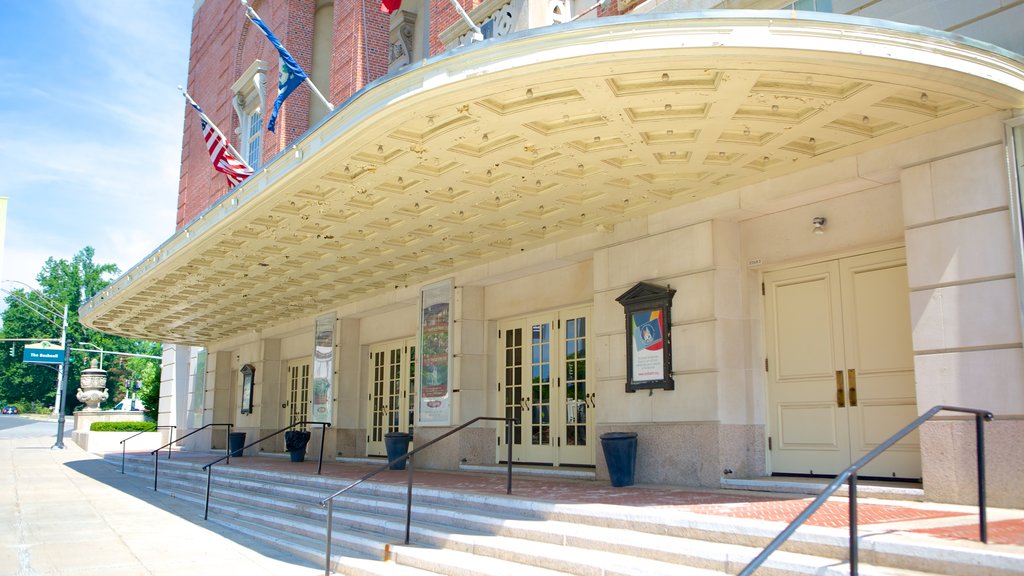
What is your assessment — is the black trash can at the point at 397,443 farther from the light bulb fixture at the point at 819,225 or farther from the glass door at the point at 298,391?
the light bulb fixture at the point at 819,225

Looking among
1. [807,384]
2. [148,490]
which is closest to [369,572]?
[807,384]

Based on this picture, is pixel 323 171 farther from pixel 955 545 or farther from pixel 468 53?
pixel 955 545

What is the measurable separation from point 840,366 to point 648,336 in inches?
96.5

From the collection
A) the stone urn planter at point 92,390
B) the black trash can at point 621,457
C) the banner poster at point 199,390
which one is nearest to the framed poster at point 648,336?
the black trash can at point 621,457

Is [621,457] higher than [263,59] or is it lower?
lower

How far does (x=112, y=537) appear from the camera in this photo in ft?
35.3

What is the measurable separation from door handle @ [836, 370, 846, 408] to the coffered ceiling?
2.45 meters

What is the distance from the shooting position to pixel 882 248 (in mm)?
8820

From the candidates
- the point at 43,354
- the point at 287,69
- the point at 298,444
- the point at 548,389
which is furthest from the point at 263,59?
the point at 43,354

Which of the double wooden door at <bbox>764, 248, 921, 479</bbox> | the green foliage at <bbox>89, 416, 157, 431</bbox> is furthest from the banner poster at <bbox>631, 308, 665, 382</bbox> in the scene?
the green foliage at <bbox>89, 416, 157, 431</bbox>

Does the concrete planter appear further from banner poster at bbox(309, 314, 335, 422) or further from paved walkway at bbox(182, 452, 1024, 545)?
paved walkway at bbox(182, 452, 1024, 545)

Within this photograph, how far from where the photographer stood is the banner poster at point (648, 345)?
10359 mm

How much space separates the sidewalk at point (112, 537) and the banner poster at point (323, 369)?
4.15 m

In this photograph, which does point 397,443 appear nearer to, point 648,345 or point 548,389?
point 548,389
